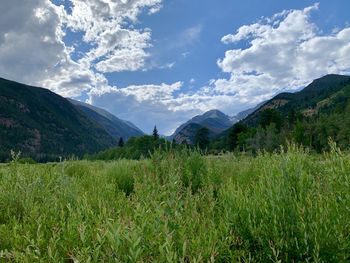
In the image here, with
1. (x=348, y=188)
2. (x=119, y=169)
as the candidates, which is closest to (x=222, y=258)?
(x=348, y=188)

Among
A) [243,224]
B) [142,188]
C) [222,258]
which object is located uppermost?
[142,188]

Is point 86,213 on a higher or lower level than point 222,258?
higher

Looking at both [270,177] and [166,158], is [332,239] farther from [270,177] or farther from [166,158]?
[166,158]

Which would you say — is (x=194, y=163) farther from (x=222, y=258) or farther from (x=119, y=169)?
(x=222, y=258)

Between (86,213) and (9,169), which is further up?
(9,169)

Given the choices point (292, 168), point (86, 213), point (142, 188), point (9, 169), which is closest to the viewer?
point (86, 213)

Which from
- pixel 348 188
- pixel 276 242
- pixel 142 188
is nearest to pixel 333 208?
pixel 348 188

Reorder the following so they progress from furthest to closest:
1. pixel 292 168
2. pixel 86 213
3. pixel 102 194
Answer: pixel 102 194, pixel 292 168, pixel 86 213

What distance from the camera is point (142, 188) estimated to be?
20.1 ft

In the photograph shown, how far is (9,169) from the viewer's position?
8.73m

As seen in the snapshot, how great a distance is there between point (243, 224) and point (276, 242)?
714 mm

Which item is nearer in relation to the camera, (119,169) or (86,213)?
(86,213)

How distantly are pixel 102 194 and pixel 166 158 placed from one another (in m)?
3.73

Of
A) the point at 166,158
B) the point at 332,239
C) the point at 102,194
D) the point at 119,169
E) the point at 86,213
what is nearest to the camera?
the point at 332,239
